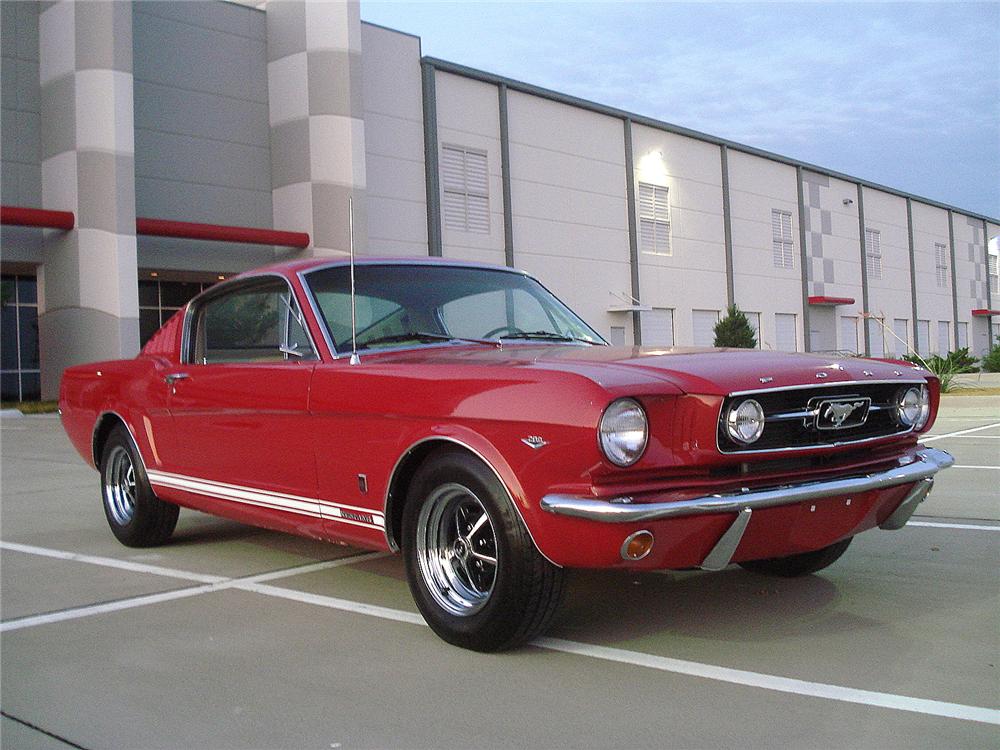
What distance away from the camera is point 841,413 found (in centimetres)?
365

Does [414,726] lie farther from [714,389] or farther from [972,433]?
[972,433]

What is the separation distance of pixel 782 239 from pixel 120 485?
3761cm

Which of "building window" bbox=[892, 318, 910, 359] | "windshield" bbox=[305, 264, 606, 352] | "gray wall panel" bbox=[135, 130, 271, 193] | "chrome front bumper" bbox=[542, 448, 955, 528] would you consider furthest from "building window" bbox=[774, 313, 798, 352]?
"chrome front bumper" bbox=[542, 448, 955, 528]

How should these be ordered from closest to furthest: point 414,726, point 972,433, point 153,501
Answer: point 414,726 < point 153,501 < point 972,433

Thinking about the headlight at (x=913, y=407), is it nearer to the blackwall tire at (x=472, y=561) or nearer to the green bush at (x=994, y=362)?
the blackwall tire at (x=472, y=561)

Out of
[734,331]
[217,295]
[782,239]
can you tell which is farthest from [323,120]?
[782,239]

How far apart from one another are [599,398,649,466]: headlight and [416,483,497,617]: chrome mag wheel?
636mm

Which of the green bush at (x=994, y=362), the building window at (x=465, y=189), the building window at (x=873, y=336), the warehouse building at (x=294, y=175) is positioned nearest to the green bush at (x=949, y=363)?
the green bush at (x=994, y=362)

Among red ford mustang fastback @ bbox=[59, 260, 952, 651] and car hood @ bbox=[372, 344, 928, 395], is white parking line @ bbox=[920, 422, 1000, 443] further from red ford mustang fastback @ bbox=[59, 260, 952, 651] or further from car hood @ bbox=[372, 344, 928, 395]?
car hood @ bbox=[372, 344, 928, 395]

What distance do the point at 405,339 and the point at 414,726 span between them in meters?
2.01

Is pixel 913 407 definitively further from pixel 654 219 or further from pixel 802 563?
pixel 654 219

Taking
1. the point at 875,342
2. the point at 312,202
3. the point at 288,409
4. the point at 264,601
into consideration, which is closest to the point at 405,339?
the point at 288,409

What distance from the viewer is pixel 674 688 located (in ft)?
10.3

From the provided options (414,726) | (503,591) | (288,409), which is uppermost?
(288,409)
